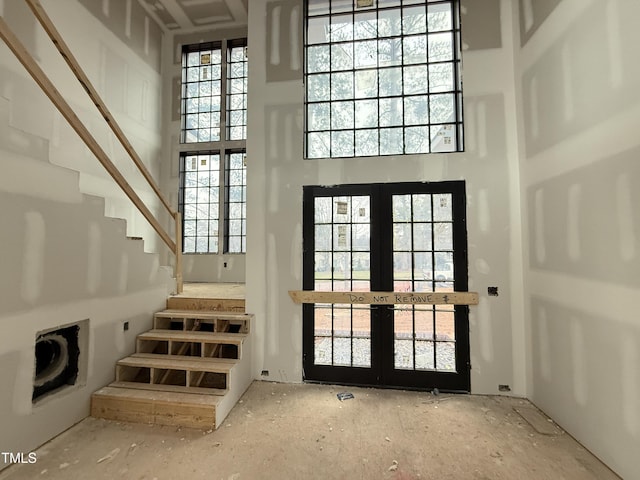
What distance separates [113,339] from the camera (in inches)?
121

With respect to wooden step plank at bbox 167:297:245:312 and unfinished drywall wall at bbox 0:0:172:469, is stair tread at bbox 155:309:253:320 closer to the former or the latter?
wooden step plank at bbox 167:297:245:312

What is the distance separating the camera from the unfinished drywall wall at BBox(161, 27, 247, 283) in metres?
5.61

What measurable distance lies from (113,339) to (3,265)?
49.6 inches

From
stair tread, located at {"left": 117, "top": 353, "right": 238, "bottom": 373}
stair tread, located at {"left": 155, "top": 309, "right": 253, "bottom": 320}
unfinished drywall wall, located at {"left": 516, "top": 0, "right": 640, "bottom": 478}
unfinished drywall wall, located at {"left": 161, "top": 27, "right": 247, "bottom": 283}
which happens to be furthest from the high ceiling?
stair tread, located at {"left": 117, "top": 353, "right": 238, "bottom": 373}

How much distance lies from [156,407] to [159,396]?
91 mm

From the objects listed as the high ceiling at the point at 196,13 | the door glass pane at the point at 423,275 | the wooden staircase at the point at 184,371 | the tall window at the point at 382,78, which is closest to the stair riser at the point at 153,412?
the wooden staircase at the point at 184,371

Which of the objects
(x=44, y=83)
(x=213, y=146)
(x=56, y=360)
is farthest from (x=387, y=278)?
(x=213, y=146)

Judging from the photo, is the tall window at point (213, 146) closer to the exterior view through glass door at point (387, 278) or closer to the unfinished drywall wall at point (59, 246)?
the unfinished drywall wall at point (59, 246)

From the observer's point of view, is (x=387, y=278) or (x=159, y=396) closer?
(x=159, y=396)

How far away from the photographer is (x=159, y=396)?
108 inches

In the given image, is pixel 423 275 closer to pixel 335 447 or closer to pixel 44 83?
pixel 335 447

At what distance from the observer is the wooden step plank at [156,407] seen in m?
2.61

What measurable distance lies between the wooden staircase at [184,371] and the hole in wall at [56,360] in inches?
12.5

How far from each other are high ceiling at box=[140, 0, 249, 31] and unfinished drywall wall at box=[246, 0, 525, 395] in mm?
2073
